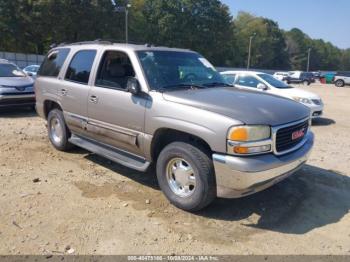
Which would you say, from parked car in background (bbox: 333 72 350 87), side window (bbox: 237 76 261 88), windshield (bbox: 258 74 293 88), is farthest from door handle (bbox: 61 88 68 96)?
parked car in background (bbox: 333 72 350 87)

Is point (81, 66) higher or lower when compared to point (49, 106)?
higher

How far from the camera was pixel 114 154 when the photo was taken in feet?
17.0

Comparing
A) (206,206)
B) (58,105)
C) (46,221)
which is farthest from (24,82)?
(206,206)

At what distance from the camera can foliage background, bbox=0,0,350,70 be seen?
44438 millimetres

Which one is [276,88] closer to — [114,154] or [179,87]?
[179,87]

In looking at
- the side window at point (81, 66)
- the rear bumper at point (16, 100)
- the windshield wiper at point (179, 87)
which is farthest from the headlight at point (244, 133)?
the rear bumper at point (16, 100)

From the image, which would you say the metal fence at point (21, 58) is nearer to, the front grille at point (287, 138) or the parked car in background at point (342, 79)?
the parked car in background at point (342, 79)

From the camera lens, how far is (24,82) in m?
10.7

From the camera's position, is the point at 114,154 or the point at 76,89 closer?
the point at 114,154

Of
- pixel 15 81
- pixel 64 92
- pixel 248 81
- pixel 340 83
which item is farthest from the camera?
pixel 340 83

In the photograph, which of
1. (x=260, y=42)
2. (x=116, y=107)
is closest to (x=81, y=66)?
(x=116, y=107)

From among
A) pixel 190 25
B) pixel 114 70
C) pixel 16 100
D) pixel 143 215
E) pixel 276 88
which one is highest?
pixel 190 25

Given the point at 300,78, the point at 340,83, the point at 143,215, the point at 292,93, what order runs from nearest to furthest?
the point at 143,215 → the point at 292,93 → the point at 340,83 → the point at 300,78

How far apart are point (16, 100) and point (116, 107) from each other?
6.67 m
